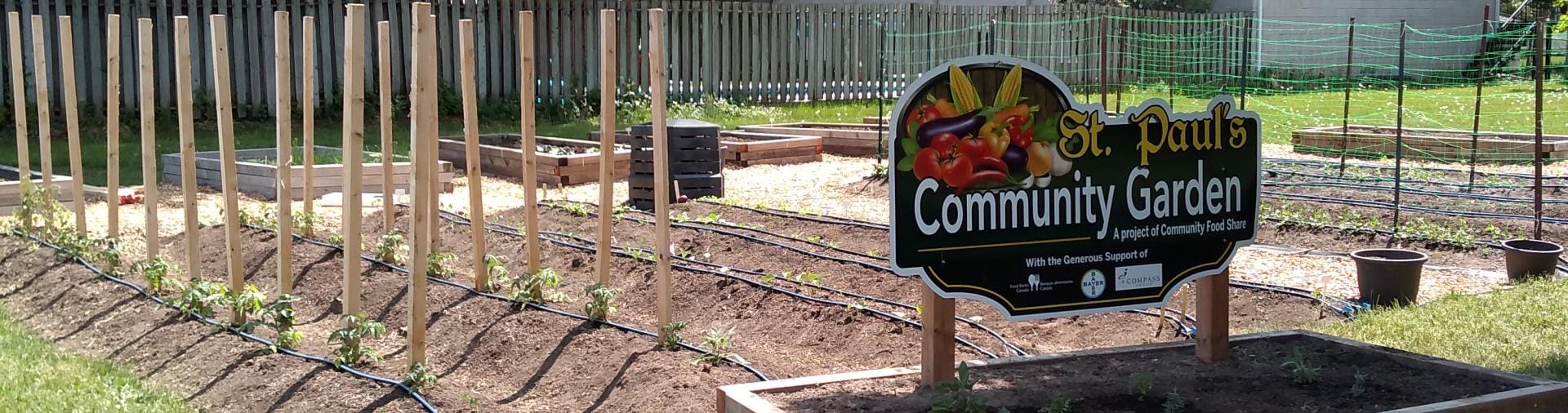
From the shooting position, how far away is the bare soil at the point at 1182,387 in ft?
15.2

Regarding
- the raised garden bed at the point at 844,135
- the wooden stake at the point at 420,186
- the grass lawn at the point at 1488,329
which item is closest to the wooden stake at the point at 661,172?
the wooden stake at the point at 420,186

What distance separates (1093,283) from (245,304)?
3883 mm

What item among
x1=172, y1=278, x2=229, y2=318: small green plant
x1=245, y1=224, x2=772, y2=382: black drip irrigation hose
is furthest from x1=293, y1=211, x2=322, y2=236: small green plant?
x1=172, y1=278, x2=229, y2=318: small green plant

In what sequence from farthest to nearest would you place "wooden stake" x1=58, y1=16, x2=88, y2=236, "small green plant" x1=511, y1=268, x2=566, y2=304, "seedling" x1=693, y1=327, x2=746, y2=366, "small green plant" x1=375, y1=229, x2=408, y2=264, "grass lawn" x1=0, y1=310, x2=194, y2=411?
1. "wooden stake" x1=58, y1=16, x2=88, y2=236
2. "small green plant" x1=375, y1=229, x2=408, y2=264
3. "small green plant" x1=511, y1=268, x2=566, y2=304
4. "seedling" x1=693, y1=327, x2=746, y2=366
5. "grass lawn" x1=0, y1=310, x2=194, y2=411

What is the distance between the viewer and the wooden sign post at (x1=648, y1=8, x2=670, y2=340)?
5.90 metres

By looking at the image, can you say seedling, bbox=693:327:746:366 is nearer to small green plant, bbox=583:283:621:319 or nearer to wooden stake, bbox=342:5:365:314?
small green plant, bbox=583:283:621:319

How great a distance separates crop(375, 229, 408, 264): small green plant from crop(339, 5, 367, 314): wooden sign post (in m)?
1.98

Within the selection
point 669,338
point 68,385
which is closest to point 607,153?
point 669,338

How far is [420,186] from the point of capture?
18.8ft

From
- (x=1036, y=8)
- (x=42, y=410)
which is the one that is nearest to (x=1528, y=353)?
(x=42, y=410)

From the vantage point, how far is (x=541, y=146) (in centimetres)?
1427

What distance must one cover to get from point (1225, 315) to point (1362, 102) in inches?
742

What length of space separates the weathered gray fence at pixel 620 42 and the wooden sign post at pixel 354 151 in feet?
27.1

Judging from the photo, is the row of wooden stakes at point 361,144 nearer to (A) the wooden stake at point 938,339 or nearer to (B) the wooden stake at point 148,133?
(B) the wooden stake at point 148,133
